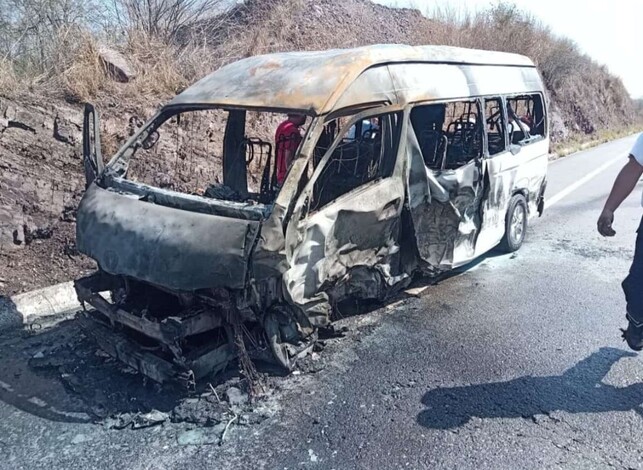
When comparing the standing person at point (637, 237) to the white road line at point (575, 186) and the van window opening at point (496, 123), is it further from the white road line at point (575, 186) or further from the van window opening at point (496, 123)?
the white road line at point (575, 186)

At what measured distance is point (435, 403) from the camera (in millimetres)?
3455

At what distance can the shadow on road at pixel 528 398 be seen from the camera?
334 cm

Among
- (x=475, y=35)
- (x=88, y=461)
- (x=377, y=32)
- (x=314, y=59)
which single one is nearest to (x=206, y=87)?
(x=314, y=59)

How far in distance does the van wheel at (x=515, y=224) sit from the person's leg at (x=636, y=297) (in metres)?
2.69

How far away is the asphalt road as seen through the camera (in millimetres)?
2957

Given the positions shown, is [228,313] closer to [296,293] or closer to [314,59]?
[296,293]

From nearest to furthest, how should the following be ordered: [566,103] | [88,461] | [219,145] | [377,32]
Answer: [88,461] → [219,145] → [377,32] → [566,103]

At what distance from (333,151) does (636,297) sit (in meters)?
2.20

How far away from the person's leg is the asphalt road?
0.93ft

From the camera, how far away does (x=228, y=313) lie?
342 cm

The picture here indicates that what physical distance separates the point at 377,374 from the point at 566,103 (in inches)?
957

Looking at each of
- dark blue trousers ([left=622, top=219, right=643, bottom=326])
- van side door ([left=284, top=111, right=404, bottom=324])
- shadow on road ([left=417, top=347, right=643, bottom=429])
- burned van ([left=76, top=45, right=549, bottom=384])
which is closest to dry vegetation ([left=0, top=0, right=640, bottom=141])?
burned van ([left=76, top=45, right=549, bottom=384])

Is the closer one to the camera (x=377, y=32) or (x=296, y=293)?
(x=296, y=293)

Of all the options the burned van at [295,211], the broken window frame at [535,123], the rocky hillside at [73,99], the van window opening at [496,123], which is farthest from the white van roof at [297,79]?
the rocky hillside at [73,99]
